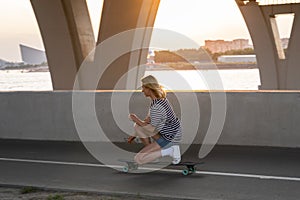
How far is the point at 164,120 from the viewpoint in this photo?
27.5ft

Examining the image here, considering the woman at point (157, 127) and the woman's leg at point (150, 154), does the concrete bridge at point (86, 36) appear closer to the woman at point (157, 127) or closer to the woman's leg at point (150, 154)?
the woman at point (157, 127)

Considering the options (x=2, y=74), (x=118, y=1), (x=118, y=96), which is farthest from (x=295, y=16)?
(x=2, y=74)

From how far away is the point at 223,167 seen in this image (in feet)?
29.9

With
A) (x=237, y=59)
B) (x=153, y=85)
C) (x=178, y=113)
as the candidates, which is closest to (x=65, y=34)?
(x=178, y=113)

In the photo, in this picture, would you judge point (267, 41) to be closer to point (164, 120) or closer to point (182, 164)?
point (182, 164)

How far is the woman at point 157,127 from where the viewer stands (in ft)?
27.4

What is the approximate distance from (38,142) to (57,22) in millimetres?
9846

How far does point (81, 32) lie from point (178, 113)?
438 inches

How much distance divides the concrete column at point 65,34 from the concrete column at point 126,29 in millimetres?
670

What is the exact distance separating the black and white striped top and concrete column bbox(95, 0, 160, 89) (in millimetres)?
13869

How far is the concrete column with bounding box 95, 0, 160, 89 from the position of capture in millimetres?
21859

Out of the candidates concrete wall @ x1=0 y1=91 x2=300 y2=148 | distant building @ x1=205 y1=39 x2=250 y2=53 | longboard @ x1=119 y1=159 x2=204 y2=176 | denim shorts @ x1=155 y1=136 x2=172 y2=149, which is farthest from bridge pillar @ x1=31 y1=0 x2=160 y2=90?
distant building @ x1=205 y1=39 x2=250 y2=53

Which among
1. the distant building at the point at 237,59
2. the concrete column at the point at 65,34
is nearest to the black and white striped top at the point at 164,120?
the concrete column at the point at 65,34

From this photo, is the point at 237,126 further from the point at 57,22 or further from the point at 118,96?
the point at 57,22
